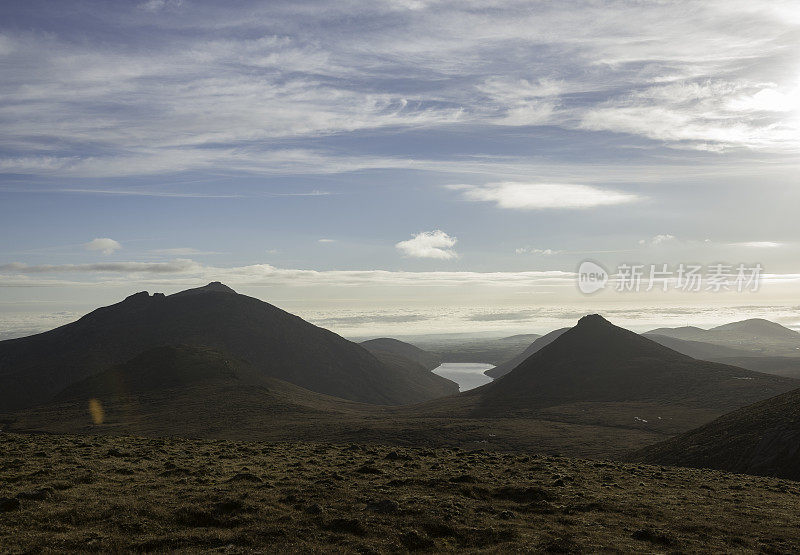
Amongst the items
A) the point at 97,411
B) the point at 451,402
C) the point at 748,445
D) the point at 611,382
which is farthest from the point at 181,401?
the point at 748,445

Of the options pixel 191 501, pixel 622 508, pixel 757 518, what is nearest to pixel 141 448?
pixel 191 501

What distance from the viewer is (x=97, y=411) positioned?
10981cm

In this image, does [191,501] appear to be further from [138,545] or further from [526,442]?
[526,442]

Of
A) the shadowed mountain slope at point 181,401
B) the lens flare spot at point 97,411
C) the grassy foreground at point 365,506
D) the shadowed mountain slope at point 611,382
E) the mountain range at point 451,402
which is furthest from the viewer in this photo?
the shadowed mountain slope at point 611,382

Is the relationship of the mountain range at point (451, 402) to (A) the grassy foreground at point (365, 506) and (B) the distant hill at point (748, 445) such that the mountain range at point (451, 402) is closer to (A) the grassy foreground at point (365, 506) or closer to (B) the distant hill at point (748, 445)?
(B) the distant hill at point (748, 445)

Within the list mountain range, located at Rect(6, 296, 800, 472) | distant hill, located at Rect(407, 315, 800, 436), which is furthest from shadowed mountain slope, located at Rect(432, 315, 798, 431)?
mountain range, located at Rect(6, 296, 800, 472)

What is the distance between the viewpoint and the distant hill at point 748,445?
42.1 m

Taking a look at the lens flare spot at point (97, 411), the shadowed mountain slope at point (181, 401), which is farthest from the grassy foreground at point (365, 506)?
the lens flare spot at point (97, 411)

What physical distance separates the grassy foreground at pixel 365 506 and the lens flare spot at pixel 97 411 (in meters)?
72.0

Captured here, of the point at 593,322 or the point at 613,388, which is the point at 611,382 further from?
the point at 593,322

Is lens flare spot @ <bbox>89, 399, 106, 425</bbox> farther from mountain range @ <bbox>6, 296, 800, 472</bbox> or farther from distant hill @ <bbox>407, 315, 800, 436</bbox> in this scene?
distant hill @ <bbox>407, 315, 800, 436</bbox>

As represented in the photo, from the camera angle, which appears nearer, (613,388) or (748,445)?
(748,445)

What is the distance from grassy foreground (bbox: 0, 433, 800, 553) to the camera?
1864cm

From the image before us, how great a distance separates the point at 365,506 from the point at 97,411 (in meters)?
109
